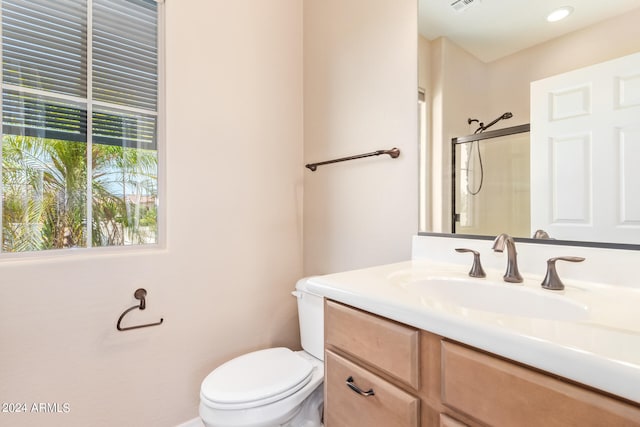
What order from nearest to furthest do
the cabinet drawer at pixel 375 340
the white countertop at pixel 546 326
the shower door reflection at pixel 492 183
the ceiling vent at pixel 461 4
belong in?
the white countertop at pixel 546 326
the cabinet drawer at pixel 375 340
the shower door reflection at pixel 492 183
the ceiling vent at pixel 461 4

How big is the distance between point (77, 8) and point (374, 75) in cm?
127

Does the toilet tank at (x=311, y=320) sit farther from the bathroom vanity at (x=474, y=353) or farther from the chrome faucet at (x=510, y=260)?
the chrome faucet at (x=510, y=260)

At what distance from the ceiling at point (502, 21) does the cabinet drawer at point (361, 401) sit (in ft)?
3.65

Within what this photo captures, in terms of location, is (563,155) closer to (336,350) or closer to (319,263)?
(336,350)

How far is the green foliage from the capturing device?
1161 mm

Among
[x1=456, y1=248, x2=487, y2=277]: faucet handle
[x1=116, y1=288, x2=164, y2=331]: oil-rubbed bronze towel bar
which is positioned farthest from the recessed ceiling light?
[x1=116, y1=288, x2=164, y2=331]: oil-rubbed bronze towel bar

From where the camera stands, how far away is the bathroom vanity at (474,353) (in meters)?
0.44

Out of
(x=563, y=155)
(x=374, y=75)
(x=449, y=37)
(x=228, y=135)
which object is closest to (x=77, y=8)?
(x=228, y=135)

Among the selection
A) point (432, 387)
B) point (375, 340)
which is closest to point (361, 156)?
point (375, 340)

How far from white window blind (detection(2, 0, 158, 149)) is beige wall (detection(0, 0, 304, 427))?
13 centimetres

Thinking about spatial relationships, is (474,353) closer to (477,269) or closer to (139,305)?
(477,269)

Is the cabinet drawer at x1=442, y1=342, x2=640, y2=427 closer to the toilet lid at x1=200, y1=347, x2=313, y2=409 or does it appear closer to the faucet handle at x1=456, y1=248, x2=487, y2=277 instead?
the faucet handle at x1=456, y1=248, x2=487, y2=277

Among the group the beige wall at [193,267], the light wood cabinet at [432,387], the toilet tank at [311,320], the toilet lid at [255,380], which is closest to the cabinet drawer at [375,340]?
the light wood cabinet at [432,387]

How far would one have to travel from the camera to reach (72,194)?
1.26m
